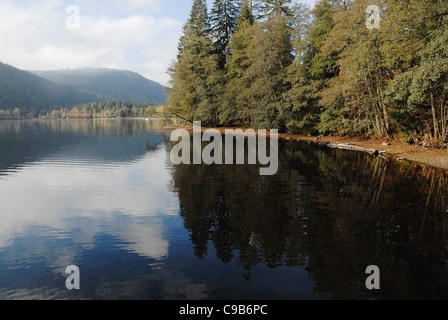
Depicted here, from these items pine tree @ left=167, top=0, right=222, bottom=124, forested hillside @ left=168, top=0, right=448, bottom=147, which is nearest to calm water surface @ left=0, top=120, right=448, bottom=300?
forested hillside @ left=168, top=0, right=448, bottom=147

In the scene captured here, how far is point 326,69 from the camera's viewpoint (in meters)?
32.8

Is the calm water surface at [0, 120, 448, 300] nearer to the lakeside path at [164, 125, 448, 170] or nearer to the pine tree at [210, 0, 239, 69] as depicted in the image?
the lakeside path at [164, 125, 448, 170]

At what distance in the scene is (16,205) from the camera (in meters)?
11.1

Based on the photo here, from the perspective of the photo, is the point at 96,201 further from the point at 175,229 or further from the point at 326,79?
the point at 326,79

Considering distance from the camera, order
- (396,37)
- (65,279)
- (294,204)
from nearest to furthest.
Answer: (65,279) → (294,204) → (396,37)

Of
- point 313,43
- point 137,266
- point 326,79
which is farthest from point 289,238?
point 313,43

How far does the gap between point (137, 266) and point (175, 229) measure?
2.21 m

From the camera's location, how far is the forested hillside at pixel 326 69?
16828 millimetres

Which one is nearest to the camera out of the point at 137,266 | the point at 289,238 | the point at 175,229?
the point at 137,266

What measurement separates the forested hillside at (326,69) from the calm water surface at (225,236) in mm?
7440

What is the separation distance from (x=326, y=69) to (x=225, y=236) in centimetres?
3013

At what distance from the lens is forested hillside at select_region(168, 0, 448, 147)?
16828mm

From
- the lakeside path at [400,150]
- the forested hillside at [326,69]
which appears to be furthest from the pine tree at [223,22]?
the lakeside path at [400,150]

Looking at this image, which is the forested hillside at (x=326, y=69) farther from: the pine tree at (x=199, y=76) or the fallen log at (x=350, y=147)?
the fallen log at (x=350, y=147)
